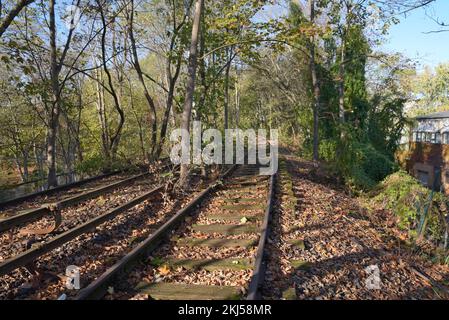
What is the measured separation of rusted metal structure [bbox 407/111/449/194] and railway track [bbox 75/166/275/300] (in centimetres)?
2100

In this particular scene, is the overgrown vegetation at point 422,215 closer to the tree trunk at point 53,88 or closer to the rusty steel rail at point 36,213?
the rusty steel rail at point 36,213

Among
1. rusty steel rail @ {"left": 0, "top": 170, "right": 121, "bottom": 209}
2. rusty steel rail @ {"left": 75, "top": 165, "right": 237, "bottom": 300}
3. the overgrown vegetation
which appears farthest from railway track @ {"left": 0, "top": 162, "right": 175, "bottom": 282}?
the overgrown vegetation

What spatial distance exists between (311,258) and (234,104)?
132ft

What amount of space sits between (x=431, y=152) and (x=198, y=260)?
26532 millimetres

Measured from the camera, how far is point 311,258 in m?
4.99

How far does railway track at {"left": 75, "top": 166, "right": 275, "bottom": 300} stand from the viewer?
156 inches

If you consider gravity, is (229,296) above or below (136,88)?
below

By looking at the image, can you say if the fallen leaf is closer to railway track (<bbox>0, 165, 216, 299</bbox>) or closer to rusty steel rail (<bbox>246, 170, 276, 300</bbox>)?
railway track (<bbox>0, 165, 216, 299</bbox>)

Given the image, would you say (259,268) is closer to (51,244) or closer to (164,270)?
(164,270)

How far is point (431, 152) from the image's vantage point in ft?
87.1

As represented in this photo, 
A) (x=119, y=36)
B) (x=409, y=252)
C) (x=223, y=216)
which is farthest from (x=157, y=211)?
(x=119, y=36)

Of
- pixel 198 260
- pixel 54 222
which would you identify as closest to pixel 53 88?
pixel 54 222

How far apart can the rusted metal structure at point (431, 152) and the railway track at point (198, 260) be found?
2100 cm
